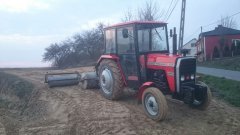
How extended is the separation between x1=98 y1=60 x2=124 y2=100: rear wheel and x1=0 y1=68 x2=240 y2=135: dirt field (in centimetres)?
28

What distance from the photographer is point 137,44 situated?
9.41 meters

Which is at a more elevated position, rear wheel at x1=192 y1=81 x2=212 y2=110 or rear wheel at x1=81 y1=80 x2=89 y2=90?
rear wheel at x1=81 y1=80 x2=89 y2=90

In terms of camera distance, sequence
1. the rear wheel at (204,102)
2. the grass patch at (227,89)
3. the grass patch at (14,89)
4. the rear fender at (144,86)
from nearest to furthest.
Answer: the rear fender at (144,86), the rear wheel at (204,102), the grass patch at (227,89), the grass patch at (14,89)

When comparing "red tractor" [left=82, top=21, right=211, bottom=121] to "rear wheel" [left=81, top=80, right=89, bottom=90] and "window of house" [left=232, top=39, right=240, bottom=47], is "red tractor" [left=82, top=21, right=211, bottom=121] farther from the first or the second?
"window of house" [left=232, top=39, right=240, bottom=47]

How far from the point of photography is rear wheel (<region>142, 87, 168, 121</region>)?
802 centimetres

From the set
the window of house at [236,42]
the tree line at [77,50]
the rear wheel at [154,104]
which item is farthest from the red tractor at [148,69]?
the window of house at [236,42]

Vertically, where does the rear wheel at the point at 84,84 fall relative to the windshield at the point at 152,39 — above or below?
→ below

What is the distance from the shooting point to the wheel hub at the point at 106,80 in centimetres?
1040

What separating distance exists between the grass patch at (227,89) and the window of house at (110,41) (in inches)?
165

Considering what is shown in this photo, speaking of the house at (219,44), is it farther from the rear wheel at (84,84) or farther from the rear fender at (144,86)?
the rear fender at (144,86)

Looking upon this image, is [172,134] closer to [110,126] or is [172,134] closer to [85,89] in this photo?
[110,126]

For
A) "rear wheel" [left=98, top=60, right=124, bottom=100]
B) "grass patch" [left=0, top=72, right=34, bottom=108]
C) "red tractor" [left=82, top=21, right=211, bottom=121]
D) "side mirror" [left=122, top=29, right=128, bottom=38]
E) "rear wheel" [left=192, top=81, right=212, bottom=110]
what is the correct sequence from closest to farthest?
"red tractor" [left=82, top=21, right=211, bottom=121]
"rear wheel" [left=192, top=81, right=212, bottom=110]
"side mirror" [left=122, top=29, right=128, bottom=38]
"rear wheel" [left=98, top=60, right=124, bottom=100]
"grass patch" [left=0, top=72, right=34, bottom=108]

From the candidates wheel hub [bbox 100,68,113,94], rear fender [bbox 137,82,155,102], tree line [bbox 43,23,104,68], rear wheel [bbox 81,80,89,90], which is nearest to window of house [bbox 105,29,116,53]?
wheel hub [bbox 100,68,113,94]

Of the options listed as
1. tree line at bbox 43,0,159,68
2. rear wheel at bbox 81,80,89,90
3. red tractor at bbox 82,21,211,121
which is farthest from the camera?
tree line at bbox 43,0,159,68
